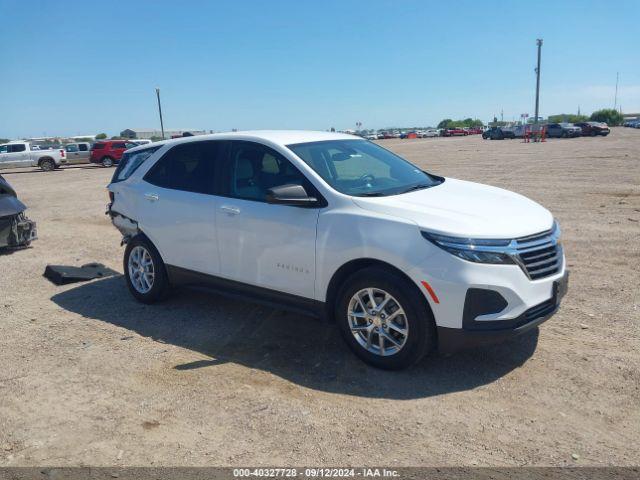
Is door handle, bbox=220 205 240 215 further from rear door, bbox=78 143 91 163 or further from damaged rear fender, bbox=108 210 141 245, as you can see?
rear door, bbox=78 143 91 163

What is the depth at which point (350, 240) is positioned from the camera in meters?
4.28

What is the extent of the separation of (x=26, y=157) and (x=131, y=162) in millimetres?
31129

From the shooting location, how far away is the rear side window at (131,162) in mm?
6276

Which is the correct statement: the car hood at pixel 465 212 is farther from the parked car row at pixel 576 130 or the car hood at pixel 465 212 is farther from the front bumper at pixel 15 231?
the parked car row at pixel 576 130

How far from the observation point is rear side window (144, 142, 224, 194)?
547cm

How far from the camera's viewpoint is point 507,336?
3.96m

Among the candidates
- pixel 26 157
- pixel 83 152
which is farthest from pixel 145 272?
Result: pixel 83 152

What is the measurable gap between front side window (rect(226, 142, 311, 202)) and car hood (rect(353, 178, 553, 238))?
82 centimetres

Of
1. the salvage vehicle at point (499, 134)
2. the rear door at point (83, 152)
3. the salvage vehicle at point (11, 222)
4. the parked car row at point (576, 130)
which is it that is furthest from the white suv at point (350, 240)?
the salvage vehicle at point (499, 134)

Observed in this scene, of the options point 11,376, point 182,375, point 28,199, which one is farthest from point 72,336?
point 28,199

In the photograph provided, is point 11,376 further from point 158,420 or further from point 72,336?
point 158,420

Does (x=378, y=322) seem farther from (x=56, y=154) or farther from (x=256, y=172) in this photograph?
(x=56, y=154)

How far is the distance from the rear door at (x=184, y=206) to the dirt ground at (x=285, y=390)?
68 cm

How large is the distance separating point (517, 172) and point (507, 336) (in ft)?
52.0
